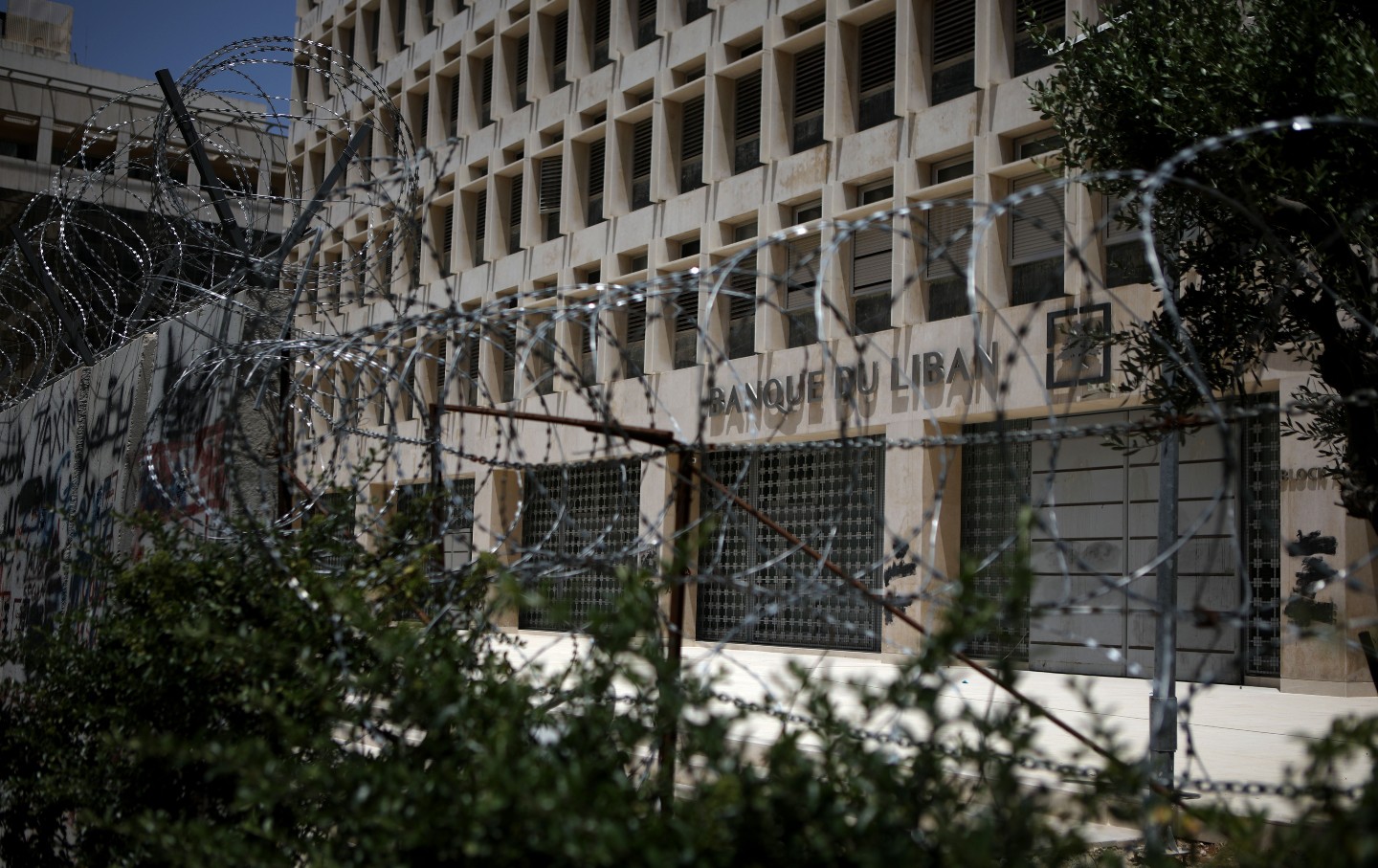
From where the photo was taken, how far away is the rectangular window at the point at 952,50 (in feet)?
67.5

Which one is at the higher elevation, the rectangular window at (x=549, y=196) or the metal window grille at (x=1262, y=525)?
the rectangular window at (x=549, y=196)

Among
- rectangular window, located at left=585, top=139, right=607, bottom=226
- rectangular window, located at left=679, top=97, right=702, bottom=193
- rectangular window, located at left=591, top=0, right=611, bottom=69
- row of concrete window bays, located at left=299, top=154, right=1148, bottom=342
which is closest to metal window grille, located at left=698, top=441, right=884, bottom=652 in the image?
row of concrete window bays, located at left=299, top=154, right=1148, bottom=342

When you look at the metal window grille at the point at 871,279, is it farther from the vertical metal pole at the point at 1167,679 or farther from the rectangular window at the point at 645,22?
the vertical metal pole at the point at 1167,679

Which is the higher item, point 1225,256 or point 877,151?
point 877,151

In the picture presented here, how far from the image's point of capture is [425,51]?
34156 mm

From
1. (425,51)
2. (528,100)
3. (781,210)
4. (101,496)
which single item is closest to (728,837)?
(101,496)

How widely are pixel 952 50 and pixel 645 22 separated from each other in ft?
27.5

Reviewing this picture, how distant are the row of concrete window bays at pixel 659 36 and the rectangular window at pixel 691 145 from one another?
573 mm

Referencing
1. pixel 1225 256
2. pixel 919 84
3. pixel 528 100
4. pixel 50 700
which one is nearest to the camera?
pixel 50 700

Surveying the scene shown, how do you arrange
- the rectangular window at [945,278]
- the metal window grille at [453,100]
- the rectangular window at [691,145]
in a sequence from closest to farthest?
1. the rectangular window at [945,278]
2. the rectangular window at [691,145]
3. the metal window grille at [453,100]

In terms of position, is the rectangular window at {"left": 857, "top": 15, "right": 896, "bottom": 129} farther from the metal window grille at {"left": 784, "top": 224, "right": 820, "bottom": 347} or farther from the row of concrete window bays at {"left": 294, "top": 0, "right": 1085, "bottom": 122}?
the metal window grille at {"left": 784, "top": 224, "right": 820, "bottom": 347}

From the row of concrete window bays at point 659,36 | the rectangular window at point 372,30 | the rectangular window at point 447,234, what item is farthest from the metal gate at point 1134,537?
the rectangular window at point 372,30

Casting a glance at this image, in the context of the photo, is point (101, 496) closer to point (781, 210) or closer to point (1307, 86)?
point (1307, 86)

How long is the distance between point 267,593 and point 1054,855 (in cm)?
337
